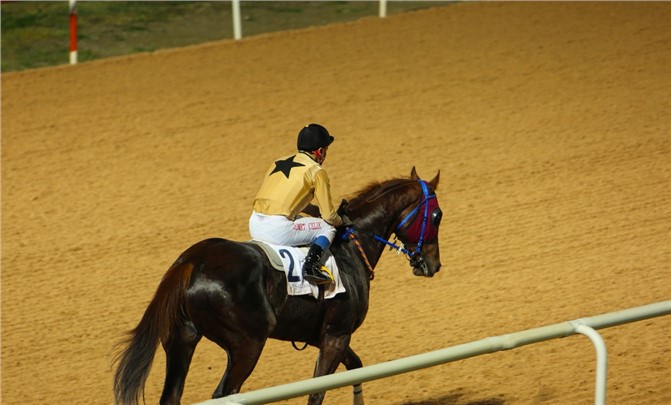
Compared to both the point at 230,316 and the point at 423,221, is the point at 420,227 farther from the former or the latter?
the point at 230,316

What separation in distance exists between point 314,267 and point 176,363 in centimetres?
103

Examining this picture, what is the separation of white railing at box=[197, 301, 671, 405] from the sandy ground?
83.7 inches

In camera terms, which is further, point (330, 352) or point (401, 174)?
point (401, 174)

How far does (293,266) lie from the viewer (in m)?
7.09

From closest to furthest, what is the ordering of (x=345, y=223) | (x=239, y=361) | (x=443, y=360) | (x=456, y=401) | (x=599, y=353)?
1. (x=443, y=360)
2. (x=599, y=353)
3. (x=239, y=361)
4. (x=345, y=223)
5. (x=456, y=401)

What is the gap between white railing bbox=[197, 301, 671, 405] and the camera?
16.2 ft

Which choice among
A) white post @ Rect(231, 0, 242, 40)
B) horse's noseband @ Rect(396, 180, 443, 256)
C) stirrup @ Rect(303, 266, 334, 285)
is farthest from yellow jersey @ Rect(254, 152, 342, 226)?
white post @ Rect(231, 0, 242, 40)

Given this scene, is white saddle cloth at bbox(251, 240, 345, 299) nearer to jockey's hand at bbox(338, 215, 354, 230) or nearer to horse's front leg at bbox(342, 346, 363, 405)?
jockey's hand at bbox(338, 215, 354, 230)

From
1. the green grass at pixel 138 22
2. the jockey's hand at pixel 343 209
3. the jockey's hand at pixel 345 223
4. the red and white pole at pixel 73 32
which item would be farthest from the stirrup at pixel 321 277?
the green grass at pixel 138 22

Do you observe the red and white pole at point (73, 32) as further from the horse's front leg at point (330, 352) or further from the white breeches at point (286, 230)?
the horse's front leg at point (330, 352)

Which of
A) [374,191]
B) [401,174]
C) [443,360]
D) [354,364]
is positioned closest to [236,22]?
[401,174]

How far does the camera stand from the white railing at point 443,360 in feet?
16.2

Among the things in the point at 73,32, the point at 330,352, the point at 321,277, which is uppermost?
the point at 73,32

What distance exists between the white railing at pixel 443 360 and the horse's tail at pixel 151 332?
6.06ft
